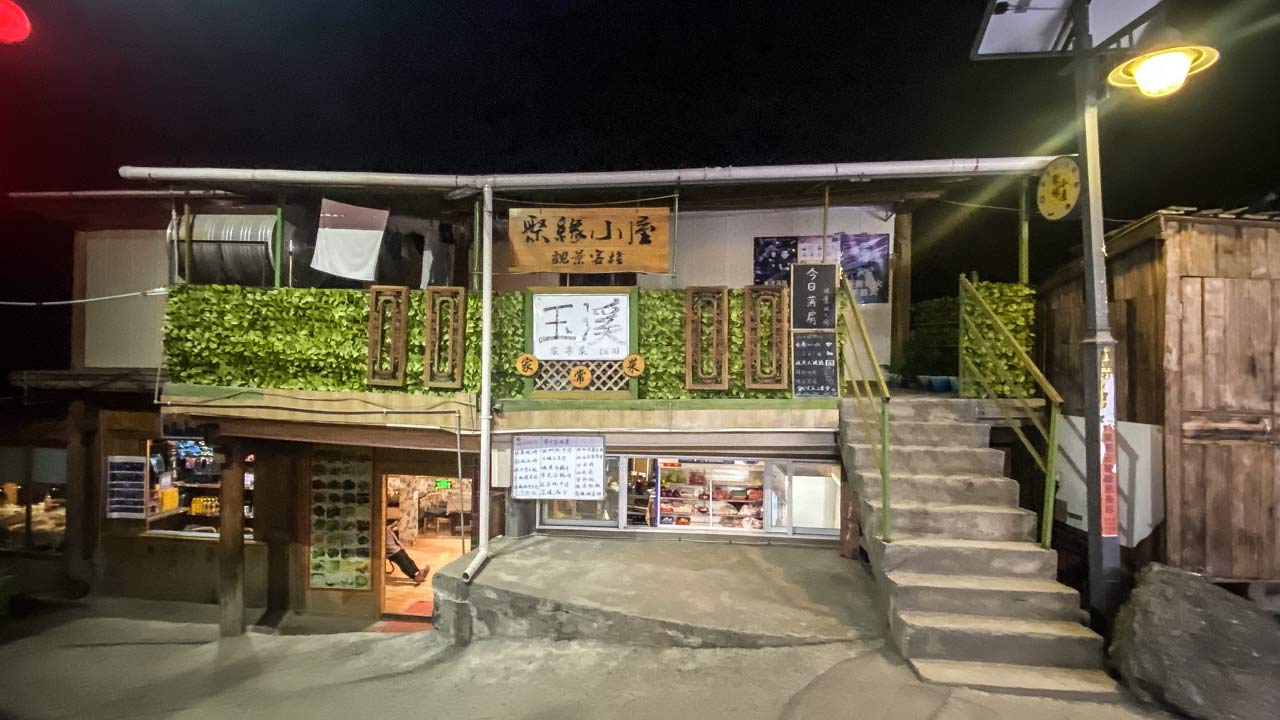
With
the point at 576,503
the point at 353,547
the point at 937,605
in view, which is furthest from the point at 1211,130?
the point at 353,547

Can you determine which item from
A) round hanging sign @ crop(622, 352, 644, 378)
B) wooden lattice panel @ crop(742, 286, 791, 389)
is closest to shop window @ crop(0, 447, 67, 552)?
round hanging sign @ crop(622, 352, 644, 378)

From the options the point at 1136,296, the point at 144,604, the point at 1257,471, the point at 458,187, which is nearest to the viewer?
the point at 1257,471

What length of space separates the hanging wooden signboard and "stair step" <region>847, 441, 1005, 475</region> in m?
3.67

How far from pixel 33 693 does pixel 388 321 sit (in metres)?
5.82

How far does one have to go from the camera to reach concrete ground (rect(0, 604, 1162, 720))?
4023mm

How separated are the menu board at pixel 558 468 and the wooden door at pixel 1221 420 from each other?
6.23 m

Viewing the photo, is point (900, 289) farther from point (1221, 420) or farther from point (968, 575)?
point (968, 575)

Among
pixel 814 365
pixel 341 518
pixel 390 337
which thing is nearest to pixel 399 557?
pixel 341 518

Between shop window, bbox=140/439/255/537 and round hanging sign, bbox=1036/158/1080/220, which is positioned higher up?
round hanging sign, bbox=1036/158/1080/220

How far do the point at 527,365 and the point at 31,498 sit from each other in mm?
11446

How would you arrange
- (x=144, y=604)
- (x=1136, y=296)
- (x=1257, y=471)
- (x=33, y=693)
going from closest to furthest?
(x=1257, y=471)
(x=1136, y=296)
(x=33, y=693)
(x=144, y=604)

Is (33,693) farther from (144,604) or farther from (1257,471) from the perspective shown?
(1257,471)

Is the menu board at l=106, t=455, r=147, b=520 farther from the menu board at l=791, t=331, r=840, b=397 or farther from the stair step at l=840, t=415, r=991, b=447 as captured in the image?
the stair step at l=840, t=415, r=991, b=447

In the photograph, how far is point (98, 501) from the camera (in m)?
10.3
